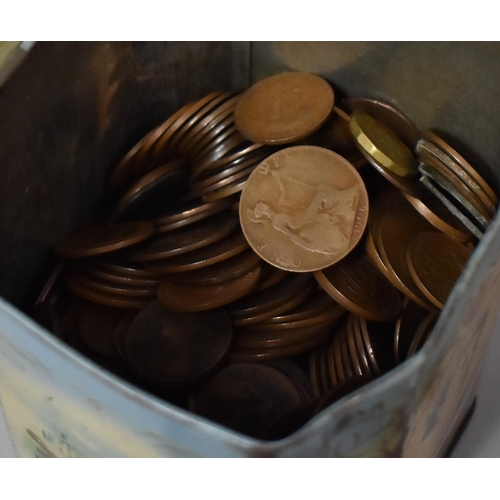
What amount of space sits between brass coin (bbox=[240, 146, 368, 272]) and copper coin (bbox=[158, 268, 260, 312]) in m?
0.04

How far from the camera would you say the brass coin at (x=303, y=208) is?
0.88 metres

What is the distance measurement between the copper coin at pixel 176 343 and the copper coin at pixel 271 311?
0.06ft

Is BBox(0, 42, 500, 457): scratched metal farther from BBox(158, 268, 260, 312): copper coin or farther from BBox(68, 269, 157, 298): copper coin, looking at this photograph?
BBox(158, 268, 260, 312): copper coin

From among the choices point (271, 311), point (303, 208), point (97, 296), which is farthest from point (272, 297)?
point (97, 296)

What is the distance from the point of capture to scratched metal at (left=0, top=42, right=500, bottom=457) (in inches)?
18.0

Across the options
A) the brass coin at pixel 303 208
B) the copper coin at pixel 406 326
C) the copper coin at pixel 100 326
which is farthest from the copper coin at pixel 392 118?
the copper coin at pixel 100 326

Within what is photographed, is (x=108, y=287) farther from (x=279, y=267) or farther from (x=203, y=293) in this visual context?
(x=279, y=267)

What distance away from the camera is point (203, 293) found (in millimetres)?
895

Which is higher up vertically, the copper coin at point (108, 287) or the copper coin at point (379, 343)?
the copper coin at point (108, 287)

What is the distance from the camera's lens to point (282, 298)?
0.90 meters

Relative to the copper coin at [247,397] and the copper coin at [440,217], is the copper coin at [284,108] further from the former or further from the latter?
the copper coin at [247,397]

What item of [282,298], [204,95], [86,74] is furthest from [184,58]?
[282,298]

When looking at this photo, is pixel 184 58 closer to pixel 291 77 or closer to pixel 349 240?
pixel 291 77

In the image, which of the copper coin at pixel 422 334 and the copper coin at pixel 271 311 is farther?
the copper coin at pixel 271 311
